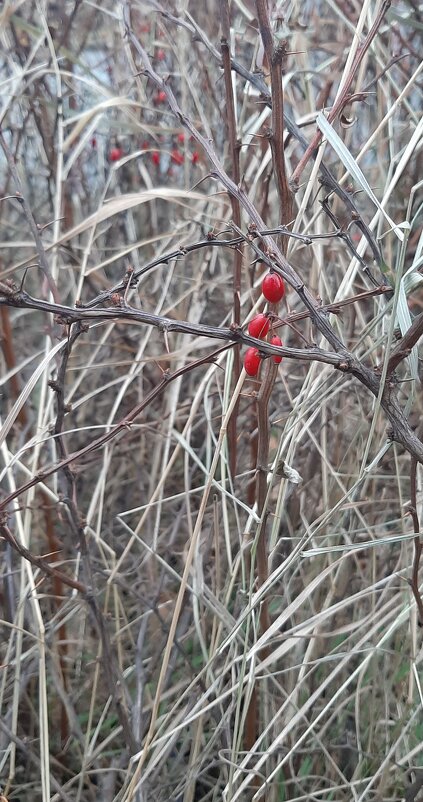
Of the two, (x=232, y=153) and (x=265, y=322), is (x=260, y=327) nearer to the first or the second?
(x=265, y=322)

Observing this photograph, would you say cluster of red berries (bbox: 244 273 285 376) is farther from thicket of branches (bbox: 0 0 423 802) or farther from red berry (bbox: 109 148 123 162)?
red berry (bbox: 109 148 123 162)

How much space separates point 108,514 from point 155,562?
190 mm

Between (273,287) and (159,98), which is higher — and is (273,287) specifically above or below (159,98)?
below

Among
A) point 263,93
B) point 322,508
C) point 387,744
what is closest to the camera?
point 263,93

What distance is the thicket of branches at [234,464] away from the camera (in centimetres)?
60

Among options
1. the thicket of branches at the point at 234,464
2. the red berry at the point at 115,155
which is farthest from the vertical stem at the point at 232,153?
the red berry at the point at 115,155

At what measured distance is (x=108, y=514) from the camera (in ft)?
3.87

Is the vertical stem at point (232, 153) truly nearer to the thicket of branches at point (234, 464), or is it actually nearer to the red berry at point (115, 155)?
the thicket of branches at point (234, 464)

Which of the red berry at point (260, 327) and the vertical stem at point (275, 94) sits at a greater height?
the vertical stem at point (275, 94)

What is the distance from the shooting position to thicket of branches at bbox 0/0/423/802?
598 millimetres

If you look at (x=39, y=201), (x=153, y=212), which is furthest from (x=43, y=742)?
(x=39, y=201)

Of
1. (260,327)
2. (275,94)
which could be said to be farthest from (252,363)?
(275,94)

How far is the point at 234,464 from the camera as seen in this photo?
32.2 inches

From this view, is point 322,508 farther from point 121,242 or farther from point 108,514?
point 121,242
